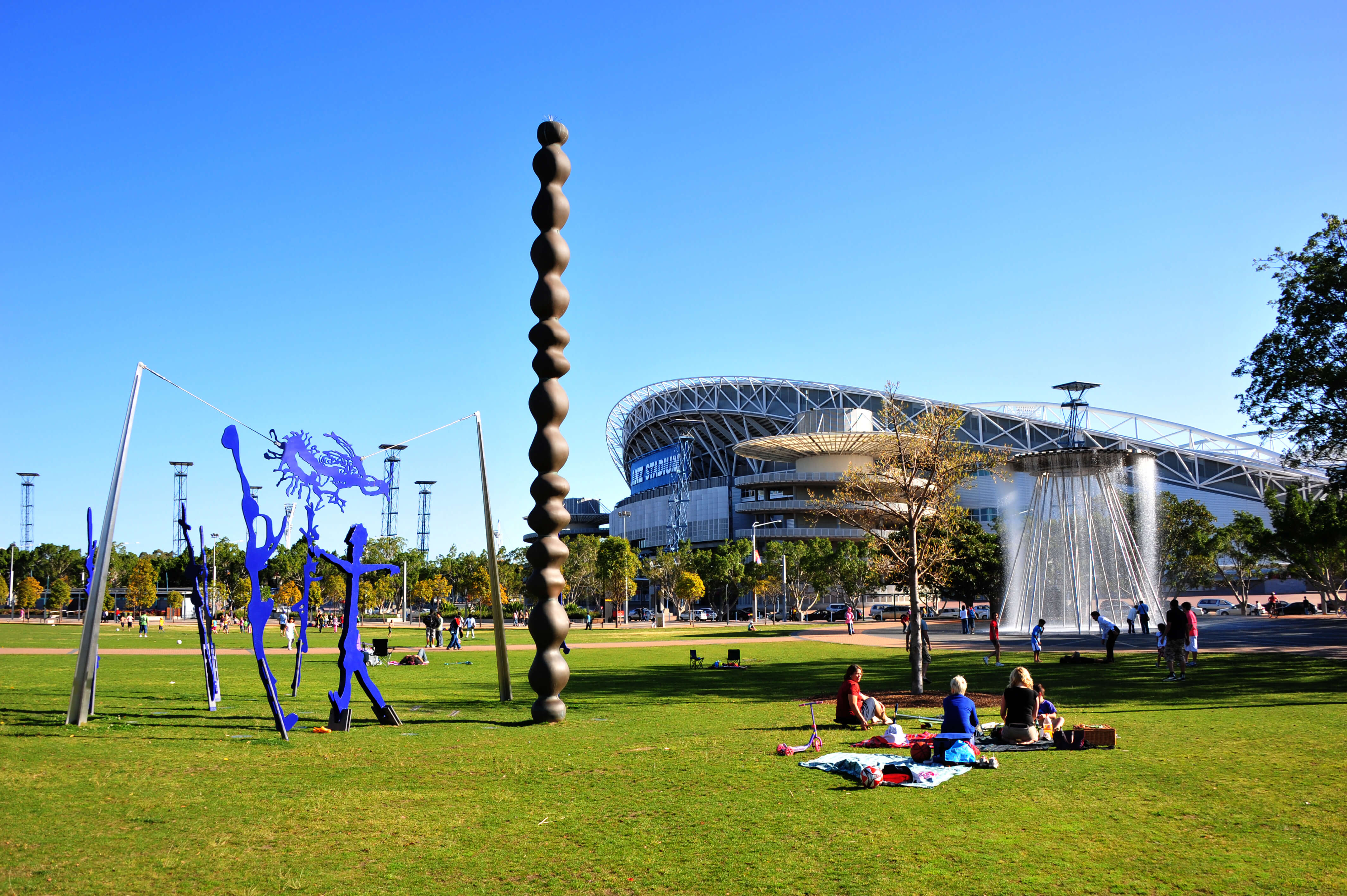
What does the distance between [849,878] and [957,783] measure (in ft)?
12.4

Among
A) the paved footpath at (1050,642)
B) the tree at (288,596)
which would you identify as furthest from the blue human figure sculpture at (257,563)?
the tree at (288,596)

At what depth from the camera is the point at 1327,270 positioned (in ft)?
78.0

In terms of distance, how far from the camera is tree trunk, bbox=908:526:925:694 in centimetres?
1864

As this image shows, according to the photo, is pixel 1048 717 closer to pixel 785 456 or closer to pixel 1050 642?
pixel 1050 642

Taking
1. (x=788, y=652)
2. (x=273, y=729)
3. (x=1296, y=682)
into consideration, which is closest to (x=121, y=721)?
(x=273, y=729)

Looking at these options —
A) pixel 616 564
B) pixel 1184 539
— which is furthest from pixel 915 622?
pixel 1184 539

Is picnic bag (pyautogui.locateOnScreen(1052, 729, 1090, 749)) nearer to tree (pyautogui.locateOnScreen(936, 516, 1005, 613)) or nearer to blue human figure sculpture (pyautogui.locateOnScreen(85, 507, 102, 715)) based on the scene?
blue human figure sculpture (pyautogui.locateOnScreen(85, 507, 102, 715))

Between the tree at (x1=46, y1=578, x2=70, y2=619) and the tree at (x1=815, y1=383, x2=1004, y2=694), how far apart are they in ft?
269

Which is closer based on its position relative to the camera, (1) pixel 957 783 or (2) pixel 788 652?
(1) pixel 957 783

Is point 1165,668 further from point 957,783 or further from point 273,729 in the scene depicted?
point 273,729

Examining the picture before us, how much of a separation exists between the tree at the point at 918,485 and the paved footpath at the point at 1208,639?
47.7 feet

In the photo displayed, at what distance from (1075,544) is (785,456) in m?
57.6

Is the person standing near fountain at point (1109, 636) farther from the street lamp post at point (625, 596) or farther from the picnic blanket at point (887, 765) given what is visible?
the street lamp post at point (625, 596)

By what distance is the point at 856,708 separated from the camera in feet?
46.6
